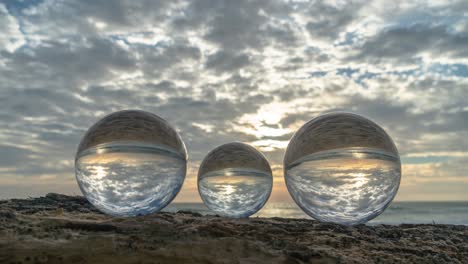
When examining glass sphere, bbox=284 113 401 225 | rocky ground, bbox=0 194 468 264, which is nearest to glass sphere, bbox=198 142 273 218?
glass sphere, bbox=284 113 401 225

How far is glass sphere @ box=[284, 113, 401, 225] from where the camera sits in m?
7.06

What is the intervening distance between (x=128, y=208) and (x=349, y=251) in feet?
14.5

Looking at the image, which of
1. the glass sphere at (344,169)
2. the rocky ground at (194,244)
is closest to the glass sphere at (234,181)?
the glass sphere at (344,169)

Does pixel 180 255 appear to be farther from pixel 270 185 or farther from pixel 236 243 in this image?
pixel 270 185

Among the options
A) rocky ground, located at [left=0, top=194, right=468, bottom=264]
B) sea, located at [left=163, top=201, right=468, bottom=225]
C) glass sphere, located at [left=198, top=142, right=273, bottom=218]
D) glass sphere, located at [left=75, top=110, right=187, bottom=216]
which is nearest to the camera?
rocky ground, located at [left=0, top=194, right=468, bottom=264]

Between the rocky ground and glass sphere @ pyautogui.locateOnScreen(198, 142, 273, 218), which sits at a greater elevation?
glass sphere @ pyautogui.locateOnScreen(198, 142, 273, 218)

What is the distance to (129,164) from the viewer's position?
699 cm

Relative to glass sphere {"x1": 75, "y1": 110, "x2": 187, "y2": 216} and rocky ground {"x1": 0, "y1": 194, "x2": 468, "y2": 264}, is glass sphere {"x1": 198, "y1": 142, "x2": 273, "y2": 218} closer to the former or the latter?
glass sphere {"x1": 75, "y1": 110, "x2": 187, "y2": 216}

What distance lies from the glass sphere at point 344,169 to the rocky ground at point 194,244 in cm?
59

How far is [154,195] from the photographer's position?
7441 millimetres

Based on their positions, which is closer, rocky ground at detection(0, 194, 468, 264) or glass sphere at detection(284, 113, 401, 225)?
rocky ground at detection(0, 194, 468, 264)

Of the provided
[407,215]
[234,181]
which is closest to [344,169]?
[234,181]

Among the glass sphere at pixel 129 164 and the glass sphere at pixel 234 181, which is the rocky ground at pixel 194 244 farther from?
the glass sphere at pixel 234 181

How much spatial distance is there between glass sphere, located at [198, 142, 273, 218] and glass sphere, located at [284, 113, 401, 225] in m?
1.40
